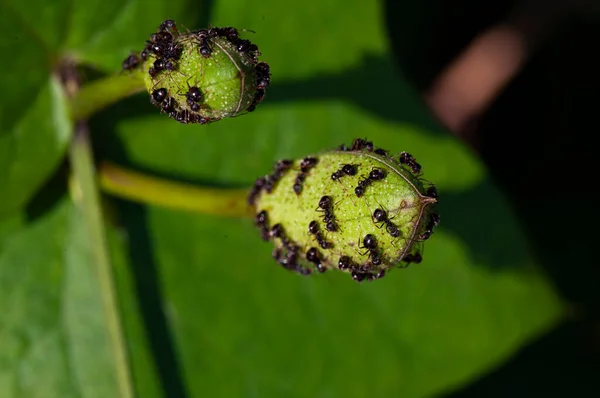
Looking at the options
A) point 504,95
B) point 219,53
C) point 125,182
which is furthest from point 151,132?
point 504,95

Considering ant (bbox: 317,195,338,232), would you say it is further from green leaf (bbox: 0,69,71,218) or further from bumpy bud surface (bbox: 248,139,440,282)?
green leaf (bbox: 0,69,71,218)

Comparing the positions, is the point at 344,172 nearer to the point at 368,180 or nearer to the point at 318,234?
the point at 368,180

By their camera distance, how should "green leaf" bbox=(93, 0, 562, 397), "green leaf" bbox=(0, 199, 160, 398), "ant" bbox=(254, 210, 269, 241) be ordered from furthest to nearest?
"green leaf" bbox=(93, 0, 562, 397) < "green leaf" bbox=(0, 199, 160, 398) < "ant" bbox=(254, 210, 269, 241)

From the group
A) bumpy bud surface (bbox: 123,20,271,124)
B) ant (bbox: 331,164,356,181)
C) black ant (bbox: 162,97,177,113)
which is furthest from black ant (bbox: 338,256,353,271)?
black ant (bbox: 162,97,177,113)

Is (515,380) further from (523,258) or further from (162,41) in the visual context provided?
(162,41)

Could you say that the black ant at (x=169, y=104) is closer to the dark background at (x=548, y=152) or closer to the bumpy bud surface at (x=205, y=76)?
the bumpy bud surface at (x=205, y=76)

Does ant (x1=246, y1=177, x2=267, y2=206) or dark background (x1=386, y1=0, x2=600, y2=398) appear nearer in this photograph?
ant (x1=246, y1=177, x2=267, y2=206)

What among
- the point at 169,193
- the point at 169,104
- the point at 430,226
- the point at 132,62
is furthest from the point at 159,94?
the point at 169,193
